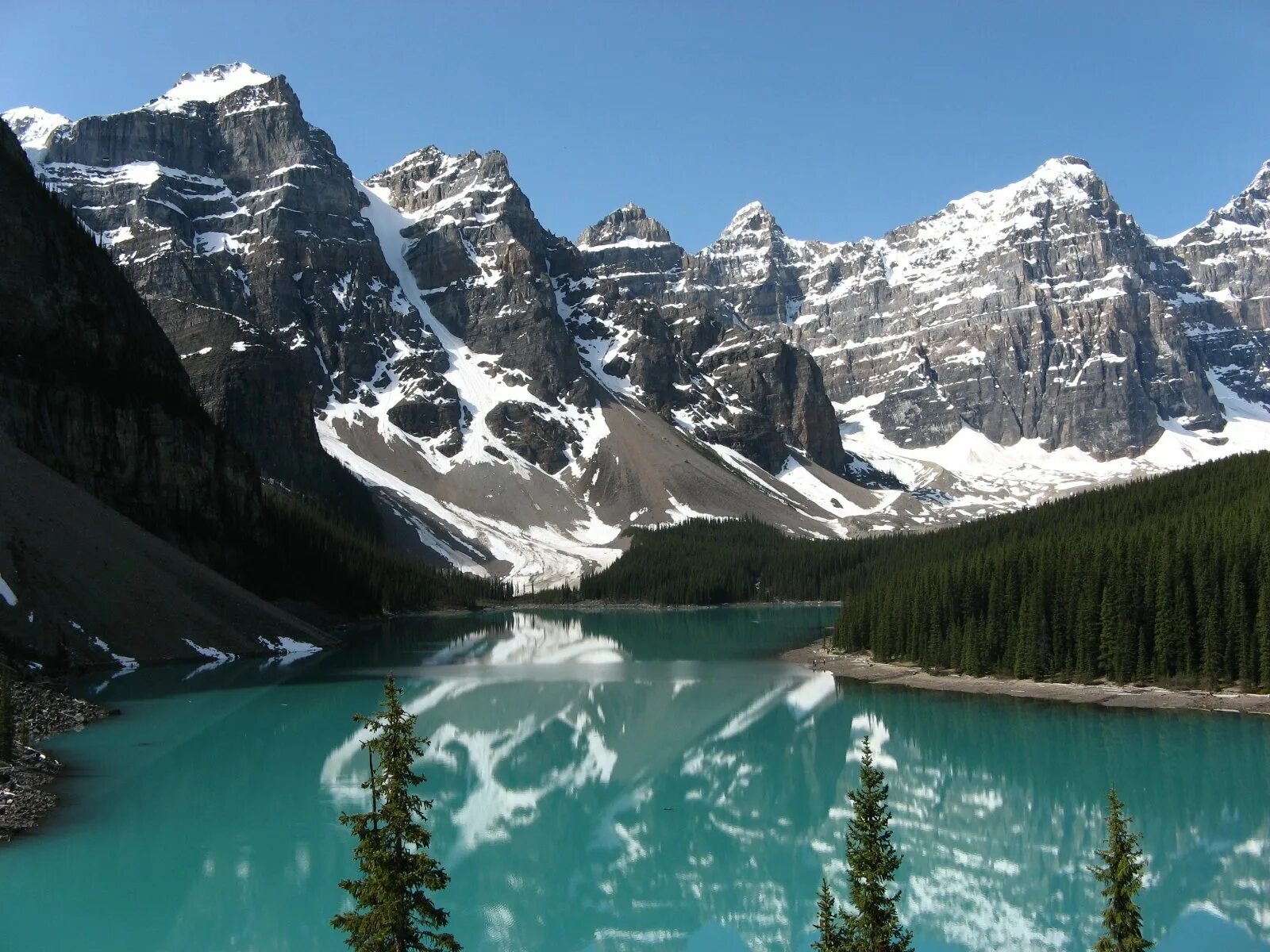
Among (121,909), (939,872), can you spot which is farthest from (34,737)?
(939,872)

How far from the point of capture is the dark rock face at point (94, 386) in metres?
82.7

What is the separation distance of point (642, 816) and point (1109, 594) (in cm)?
3350

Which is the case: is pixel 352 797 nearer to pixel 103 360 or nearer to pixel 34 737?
pixel 34 737

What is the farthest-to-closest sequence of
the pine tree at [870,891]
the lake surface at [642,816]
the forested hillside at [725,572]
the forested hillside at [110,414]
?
the forested hillside at [725,572]
the forested hillside at [110,414]
the lake surface at [642,816]
the pine tree at [870,891]

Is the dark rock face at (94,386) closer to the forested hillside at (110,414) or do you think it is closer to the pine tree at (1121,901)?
the forested hillside at (110,414)

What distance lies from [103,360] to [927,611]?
6692 centimetres

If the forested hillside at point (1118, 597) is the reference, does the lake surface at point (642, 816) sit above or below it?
below

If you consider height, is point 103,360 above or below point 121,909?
above

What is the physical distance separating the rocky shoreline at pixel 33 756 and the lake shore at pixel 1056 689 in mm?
41943

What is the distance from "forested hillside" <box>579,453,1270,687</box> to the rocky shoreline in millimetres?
46792

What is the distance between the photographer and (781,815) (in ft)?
118

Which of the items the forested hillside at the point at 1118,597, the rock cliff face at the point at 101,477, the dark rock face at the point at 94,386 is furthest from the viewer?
the dark rock face at the point at 94,386

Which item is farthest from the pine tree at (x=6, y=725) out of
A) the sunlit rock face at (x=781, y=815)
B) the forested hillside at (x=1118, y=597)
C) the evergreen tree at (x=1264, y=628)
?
the evergreen tree at (x=1264, y=628)

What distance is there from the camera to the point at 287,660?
254 feet
